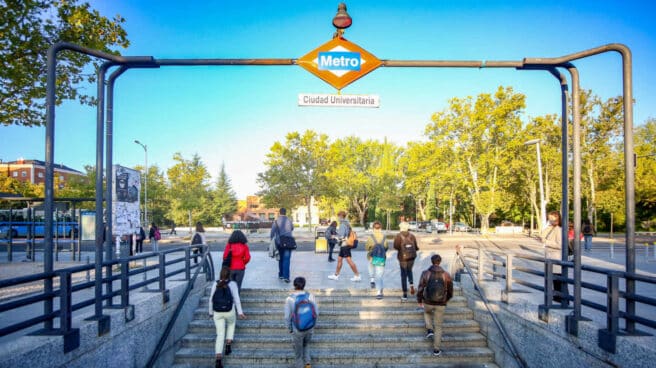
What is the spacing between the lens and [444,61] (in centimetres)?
602

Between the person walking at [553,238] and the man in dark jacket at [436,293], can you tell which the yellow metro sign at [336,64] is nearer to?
the man in dark jacket at [436,293]

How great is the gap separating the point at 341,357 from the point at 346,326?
0.78 m

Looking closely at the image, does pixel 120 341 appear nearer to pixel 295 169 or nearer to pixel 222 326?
pixel 222 326

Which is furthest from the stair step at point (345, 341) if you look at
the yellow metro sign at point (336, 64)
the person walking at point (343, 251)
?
the yellow metro sign at point (336, 64)

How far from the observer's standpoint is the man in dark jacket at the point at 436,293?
6848 millimetres

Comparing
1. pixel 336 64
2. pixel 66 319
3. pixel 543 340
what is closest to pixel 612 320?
pixel 543 340

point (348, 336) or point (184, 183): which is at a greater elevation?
point (184, 183)

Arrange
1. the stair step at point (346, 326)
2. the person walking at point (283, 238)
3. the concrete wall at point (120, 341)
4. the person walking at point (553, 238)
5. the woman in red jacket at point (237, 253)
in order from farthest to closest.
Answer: the person walking at point (283, 238), the woman in red jacket at point (237, 253), the stair step at point (346, 326), the person walking at point (553, 238), the concrete wall at point (120, 341)

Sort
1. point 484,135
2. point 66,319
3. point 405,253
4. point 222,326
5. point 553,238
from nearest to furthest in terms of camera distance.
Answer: point 66,319 < point 222,326 < point 553,238 < point 405,253 < point 484,135

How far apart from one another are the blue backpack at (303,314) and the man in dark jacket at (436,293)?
219cm

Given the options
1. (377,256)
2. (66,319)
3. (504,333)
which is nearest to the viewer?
(66,319)

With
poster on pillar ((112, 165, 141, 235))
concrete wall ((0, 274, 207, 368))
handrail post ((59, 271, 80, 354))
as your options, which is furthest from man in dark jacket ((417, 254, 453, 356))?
poster on pillar ((112, 165, 141, 235))

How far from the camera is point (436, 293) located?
6.84m

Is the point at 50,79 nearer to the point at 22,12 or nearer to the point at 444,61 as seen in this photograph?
the point at 444,61
